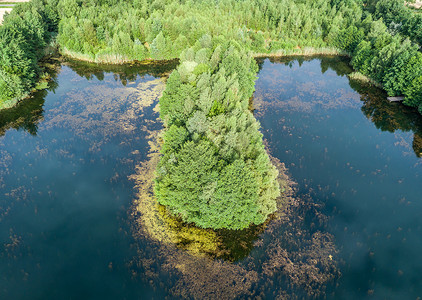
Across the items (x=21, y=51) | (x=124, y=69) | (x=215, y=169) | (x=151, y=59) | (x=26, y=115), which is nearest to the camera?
(x=215, y=169)

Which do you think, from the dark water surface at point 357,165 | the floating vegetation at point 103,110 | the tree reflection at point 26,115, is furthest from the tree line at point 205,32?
the floating vegetation at point 103,110

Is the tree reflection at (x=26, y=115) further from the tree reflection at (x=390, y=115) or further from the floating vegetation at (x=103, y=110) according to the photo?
the tree reflection at (x=390, y=115)

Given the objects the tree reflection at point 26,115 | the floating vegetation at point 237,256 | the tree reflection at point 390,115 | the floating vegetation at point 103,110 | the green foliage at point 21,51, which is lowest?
the tree reflection at point 26,115

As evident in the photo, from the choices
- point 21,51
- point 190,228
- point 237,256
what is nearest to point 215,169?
point 190,228

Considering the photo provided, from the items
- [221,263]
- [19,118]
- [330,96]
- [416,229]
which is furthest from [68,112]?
[416,229]

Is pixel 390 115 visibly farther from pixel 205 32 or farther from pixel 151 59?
pixel 151 59

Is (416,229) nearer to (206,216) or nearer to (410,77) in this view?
(206,216)

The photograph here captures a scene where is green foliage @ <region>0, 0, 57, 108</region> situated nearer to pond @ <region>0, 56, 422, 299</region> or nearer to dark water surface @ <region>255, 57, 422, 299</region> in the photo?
pond @ <region>0, 56, 422, 299</region>
